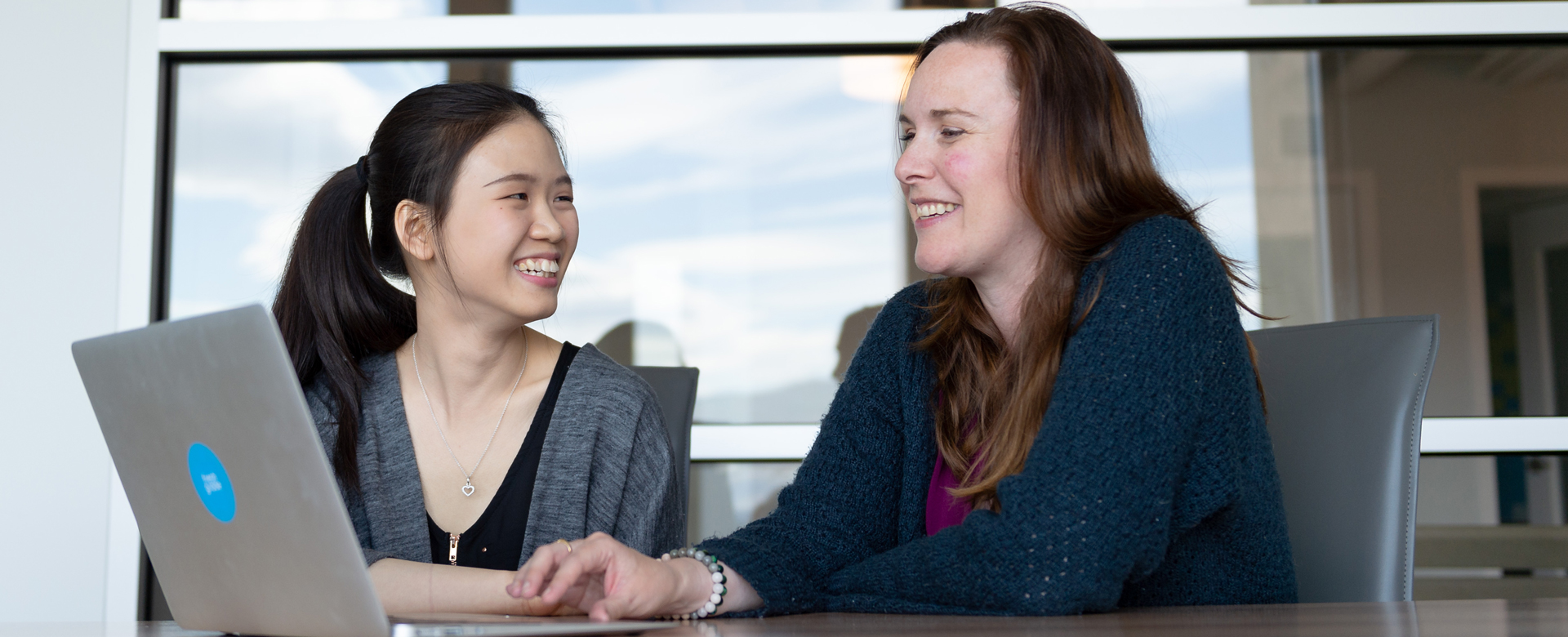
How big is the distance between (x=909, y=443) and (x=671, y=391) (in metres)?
0.55

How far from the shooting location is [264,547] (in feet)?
2.38

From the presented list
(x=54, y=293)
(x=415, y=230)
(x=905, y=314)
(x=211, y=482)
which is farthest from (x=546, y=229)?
(x=54, y=293)

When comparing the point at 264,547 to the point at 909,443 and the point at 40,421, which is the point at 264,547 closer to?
the point at 909,443

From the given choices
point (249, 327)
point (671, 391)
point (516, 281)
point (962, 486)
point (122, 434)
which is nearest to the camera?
point (249, 327)

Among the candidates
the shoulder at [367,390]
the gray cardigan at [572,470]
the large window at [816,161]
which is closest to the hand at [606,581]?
the gray cardigan at [572,470]

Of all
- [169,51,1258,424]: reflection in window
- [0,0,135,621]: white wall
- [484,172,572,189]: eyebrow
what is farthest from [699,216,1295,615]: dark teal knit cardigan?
→ [0,0,135,621]: white wall

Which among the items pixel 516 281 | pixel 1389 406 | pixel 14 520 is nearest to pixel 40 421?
pixel 14 520

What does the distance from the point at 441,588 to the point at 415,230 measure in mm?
596

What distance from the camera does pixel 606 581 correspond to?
957mm

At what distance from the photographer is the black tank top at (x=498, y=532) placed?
1.47 metres

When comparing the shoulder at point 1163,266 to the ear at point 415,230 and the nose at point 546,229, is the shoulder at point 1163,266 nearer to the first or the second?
the nose at point 546,229

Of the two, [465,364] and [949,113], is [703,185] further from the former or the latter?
[949,113]

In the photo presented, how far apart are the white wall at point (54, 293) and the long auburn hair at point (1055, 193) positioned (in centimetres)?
213

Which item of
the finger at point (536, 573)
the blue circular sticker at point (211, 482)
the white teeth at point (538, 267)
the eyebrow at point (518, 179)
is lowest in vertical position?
the finger at point (536, 573)
